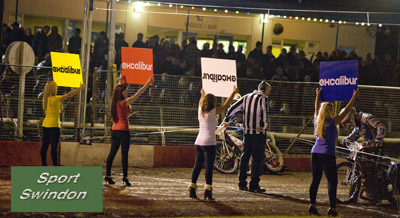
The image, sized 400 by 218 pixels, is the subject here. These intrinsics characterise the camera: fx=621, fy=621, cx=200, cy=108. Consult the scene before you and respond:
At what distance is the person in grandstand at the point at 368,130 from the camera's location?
10.7 meters

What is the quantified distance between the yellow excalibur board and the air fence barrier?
1192 mm

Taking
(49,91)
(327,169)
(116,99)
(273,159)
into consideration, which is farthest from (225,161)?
(327,169)

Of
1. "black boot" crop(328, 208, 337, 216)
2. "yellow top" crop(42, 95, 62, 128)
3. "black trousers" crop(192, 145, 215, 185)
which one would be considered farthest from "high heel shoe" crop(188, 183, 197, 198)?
"yellow top" crop(42, 95, 62, 128)

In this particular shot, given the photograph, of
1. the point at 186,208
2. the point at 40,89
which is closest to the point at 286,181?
the point at 186,208

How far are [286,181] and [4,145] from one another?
616 cm

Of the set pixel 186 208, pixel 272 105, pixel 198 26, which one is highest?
pixel 198 26

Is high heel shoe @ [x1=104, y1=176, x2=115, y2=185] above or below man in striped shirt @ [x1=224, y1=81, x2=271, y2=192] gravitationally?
below

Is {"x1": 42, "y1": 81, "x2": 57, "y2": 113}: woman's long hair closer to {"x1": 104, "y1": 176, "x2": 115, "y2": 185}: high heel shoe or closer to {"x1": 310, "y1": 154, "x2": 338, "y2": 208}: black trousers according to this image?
{"x1": 104, "y1": 176, "x2": 115, "y2": 185}: high heel shoe

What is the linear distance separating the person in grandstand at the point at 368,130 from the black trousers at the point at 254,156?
5.14ft

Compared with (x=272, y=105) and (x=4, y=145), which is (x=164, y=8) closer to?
(x=272, y=105)

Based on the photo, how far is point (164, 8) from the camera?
20984 millimetres

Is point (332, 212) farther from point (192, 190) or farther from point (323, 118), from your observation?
point (192, 190)

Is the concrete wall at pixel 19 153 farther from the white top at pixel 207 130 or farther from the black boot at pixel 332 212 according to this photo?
the black boot at pixel 332 212

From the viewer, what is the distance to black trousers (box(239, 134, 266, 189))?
1145 centimetres
